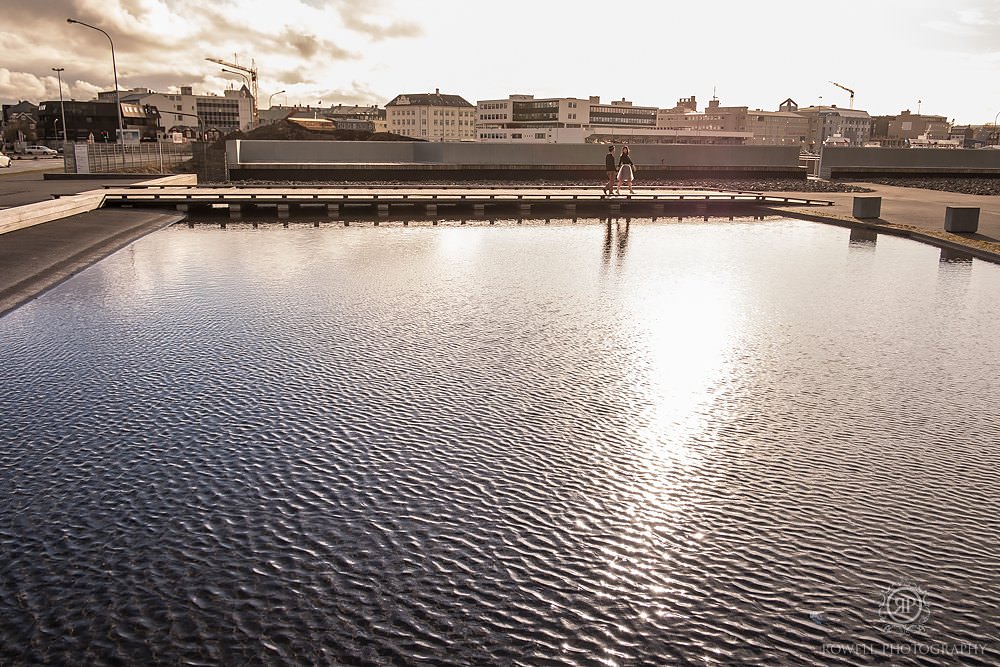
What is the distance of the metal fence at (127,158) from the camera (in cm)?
3416

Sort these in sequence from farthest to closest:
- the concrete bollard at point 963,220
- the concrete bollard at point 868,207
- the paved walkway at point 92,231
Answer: the concrete bollard at point 868,207 < the concrete bollard at point 963,220 < the paved walkway at point 92,231

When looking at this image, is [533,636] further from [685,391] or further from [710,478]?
[685,391]

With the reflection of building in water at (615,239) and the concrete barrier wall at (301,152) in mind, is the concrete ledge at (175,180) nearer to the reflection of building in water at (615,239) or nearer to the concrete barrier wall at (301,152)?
the concrete barrier wall at (301,152)

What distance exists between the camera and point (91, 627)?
3291 millimetres

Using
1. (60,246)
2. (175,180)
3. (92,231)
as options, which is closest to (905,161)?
(175,180)

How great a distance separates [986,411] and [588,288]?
5566 millimetres

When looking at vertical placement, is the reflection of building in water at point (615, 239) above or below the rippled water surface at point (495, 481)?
above

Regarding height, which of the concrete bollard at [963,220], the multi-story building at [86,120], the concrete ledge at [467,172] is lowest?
the concrete bollard at [963,220]

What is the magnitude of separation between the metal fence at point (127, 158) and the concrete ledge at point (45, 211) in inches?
629

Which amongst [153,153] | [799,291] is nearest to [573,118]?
[153,153]

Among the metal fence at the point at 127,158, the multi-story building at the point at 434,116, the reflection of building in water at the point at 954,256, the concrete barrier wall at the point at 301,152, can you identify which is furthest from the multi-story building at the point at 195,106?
the reflection of building in water at the point at 954,256

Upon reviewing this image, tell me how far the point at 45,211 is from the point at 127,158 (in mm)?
28567

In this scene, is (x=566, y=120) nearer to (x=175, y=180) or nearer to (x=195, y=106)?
(x=195, y=106)

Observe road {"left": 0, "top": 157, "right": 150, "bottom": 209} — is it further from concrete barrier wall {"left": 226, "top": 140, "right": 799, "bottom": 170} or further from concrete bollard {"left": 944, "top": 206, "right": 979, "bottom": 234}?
concrete bollard {"left": 944, "top": 206, "right": 979, "bottom": 234}
